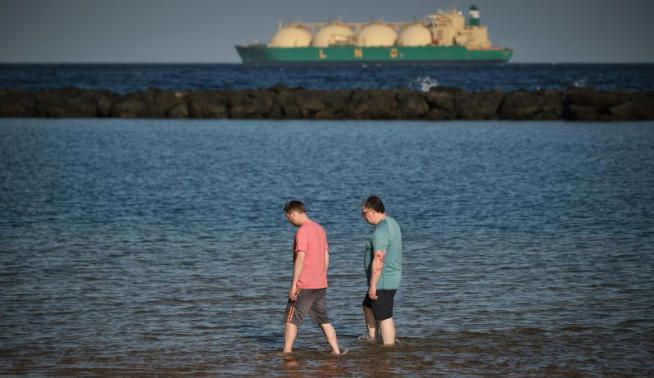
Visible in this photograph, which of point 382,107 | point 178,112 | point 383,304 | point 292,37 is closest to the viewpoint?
point 383,304

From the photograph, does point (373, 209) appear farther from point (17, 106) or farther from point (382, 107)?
point (17, 106)

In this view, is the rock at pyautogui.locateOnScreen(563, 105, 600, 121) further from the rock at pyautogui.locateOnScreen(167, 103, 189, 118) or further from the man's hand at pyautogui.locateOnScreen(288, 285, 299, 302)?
the man's hand at pyautogui.locateOnScreen(288, 285, 299, 302)

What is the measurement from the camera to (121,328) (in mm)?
10586

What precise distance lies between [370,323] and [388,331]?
294 millimetres

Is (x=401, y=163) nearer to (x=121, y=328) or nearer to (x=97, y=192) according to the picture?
(x=97, y=192)

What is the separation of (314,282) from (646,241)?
26.8ft

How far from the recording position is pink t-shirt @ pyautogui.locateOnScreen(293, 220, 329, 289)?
29.5 feet

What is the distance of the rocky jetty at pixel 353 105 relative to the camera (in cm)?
4675

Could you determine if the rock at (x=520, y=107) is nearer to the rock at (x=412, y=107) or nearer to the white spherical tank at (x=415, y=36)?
the rock at (x=412, y=107)

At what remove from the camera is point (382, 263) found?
30.2 feet

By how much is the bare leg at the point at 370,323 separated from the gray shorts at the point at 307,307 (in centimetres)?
68

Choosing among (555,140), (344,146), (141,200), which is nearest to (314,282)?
(141,200)

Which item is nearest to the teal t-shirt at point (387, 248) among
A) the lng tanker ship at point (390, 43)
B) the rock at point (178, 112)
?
the rock at point (178, 112)

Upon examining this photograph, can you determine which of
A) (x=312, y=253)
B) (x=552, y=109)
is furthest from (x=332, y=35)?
(x=312, y=253)
